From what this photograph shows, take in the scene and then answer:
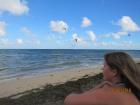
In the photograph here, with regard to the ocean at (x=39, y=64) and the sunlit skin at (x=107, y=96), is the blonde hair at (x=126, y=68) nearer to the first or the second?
the sunlit skin at (x=107, y=96)

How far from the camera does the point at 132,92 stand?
9.53ft

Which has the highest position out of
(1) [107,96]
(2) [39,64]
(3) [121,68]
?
(3) [121,68]

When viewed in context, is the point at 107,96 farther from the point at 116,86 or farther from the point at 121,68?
the point at 121,68

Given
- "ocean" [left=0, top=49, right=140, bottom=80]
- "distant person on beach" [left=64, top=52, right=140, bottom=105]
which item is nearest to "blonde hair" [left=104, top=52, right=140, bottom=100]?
"distant person on beach" [left=64, top=52, right=140, bottom=105]

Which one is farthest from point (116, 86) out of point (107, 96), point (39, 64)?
point (39, 64)

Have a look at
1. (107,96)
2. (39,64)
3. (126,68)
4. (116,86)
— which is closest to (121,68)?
(126,68)

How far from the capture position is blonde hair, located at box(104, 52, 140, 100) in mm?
2809

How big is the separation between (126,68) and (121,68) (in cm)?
4

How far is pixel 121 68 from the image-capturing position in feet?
9.26

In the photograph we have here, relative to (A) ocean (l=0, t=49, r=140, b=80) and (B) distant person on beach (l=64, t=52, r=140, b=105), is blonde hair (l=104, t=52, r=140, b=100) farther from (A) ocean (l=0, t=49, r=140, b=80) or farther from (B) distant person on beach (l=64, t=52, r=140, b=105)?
(A) ocean (l=0, t=49, r=140, b=80)

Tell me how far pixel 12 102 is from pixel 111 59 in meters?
8.11

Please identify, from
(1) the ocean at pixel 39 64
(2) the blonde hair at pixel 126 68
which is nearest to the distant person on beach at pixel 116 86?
(2) the blonde hair at pixel 126 68

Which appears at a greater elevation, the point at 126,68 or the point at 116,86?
the point at 126,68

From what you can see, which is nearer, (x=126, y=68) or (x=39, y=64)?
(x=126, y=68)
